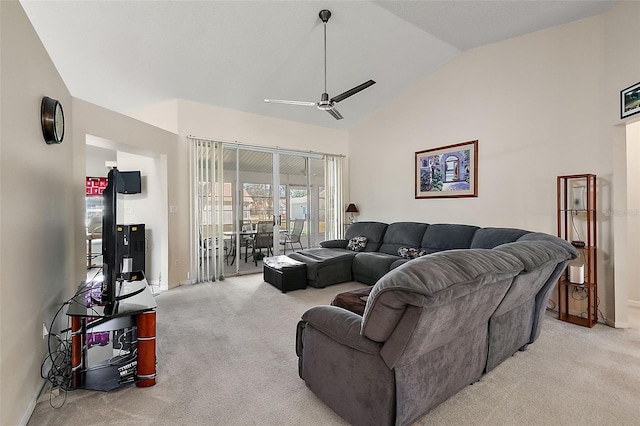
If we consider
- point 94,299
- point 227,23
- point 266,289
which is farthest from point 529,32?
point 94,299

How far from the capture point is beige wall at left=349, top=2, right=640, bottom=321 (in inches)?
126

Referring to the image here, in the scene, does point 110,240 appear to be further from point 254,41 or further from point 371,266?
point 371,266

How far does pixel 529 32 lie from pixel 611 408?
421 cm

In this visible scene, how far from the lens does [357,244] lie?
5.51m

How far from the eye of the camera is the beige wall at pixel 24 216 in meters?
1.52

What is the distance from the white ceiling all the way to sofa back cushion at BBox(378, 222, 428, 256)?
2.58 meters

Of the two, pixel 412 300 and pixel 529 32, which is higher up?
pixel 529 32

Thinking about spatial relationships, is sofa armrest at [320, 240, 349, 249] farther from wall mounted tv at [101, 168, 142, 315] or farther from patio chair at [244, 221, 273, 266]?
wall mounted tv at [101, 168, 142, 315]

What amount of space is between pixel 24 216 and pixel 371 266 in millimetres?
3863

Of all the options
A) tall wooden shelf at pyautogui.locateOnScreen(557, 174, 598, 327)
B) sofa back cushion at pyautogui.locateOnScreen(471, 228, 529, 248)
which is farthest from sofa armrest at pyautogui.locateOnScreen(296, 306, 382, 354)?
tall wooden shelf at pyautogui.locateOnScreen(557, 174, 598, 327)

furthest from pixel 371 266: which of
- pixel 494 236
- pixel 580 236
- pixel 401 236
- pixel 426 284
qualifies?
pixel 426 284

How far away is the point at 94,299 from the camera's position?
2230 mm

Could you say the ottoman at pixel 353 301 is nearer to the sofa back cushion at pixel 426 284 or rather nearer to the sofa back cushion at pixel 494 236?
the sofa back cushion at pixel 426 284

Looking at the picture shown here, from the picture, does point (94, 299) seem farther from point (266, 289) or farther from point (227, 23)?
point (227, 23)
